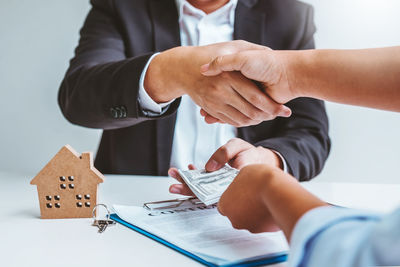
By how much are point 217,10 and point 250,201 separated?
40.5 inches

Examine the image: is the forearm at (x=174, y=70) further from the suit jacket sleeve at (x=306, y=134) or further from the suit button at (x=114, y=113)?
the suit jacket sleeve at (x=306, y=134)

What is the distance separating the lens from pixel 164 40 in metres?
1.45

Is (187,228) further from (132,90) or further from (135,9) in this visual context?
(135,9)

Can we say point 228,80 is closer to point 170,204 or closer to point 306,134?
point 170,204

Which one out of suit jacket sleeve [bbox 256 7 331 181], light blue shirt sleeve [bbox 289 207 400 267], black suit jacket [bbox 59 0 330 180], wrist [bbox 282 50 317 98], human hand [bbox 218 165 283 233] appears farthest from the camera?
black suit jacket [bbox 59 0 330 180]

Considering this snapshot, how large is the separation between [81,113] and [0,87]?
113 centimetres

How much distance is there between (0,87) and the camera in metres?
2.17

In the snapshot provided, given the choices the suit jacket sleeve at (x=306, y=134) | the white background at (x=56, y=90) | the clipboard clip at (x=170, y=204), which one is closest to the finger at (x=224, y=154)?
the clipboard clip at (x=170, y=204)

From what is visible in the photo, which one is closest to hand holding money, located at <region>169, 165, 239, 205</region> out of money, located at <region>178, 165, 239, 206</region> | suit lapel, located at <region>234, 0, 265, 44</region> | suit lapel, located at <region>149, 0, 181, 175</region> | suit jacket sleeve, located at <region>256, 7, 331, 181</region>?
money, located at <region>178, 165, 239, 206</region>

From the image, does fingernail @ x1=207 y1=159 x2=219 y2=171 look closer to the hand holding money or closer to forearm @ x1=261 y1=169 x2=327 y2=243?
the hand holding money

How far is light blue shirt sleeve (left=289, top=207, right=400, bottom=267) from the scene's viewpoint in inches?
12.7

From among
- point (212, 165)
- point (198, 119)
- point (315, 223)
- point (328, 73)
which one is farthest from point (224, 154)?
point (315, 223)

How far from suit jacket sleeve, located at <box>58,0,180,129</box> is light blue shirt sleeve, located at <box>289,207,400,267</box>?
0.76 m

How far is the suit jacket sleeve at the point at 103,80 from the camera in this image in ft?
3.60
